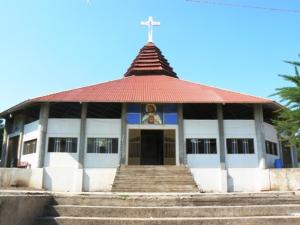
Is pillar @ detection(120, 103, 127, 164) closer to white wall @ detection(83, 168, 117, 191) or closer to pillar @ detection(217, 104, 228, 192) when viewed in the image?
white wall @ detection(83, 168, 117, 191)

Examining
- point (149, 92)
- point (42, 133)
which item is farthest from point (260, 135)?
point (42, 133)

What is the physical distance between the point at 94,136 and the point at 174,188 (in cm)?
570

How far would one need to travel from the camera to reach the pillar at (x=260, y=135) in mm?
17925

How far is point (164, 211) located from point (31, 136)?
46.9 feet

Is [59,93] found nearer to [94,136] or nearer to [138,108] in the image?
[94,136]

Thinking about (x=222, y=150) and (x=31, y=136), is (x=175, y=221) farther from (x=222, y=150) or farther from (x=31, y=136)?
(x=31, y=136)

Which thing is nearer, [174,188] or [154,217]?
[154,217]

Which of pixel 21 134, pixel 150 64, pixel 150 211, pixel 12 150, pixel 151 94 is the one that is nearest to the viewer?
pixel 150 211

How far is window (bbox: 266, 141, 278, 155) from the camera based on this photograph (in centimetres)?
1895

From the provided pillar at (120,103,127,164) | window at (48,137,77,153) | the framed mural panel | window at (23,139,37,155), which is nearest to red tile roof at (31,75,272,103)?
the framed mural panel

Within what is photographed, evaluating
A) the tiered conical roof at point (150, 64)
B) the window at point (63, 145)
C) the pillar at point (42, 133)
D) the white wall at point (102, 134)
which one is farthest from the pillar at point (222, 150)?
the pillar at point (42, 133)

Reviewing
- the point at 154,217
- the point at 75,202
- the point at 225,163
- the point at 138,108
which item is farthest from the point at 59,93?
the point at 154,217

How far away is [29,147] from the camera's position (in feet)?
63.0

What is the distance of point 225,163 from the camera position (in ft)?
58.6
